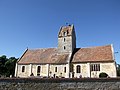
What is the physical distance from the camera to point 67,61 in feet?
134

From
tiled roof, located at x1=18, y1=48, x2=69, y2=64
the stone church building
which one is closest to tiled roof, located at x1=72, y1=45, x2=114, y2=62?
the stone church building

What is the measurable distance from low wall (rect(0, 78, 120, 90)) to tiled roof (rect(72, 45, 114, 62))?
18290 millimetres

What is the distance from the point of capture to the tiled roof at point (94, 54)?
38.5m

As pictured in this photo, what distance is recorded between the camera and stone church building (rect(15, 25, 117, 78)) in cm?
3809

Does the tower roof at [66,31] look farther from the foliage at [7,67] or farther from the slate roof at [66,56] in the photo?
the foliage at [7,67]

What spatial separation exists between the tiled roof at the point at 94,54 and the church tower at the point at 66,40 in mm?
2640

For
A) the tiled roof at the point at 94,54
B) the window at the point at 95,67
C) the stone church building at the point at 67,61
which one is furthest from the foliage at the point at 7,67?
the window at the point at 95,67

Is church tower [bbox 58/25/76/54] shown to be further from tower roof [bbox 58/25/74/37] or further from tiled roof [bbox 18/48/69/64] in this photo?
→ tiled roof [bbox 18/48/69/64]

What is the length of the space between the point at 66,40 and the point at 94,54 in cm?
961

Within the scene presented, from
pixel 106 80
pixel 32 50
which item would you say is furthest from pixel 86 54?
pixel 106 80

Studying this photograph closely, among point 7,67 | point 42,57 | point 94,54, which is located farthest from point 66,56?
point 7,67

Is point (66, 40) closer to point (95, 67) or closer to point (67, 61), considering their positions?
point (67, 61)

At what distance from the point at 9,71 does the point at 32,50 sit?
616 inches

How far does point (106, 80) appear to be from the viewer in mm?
19922
